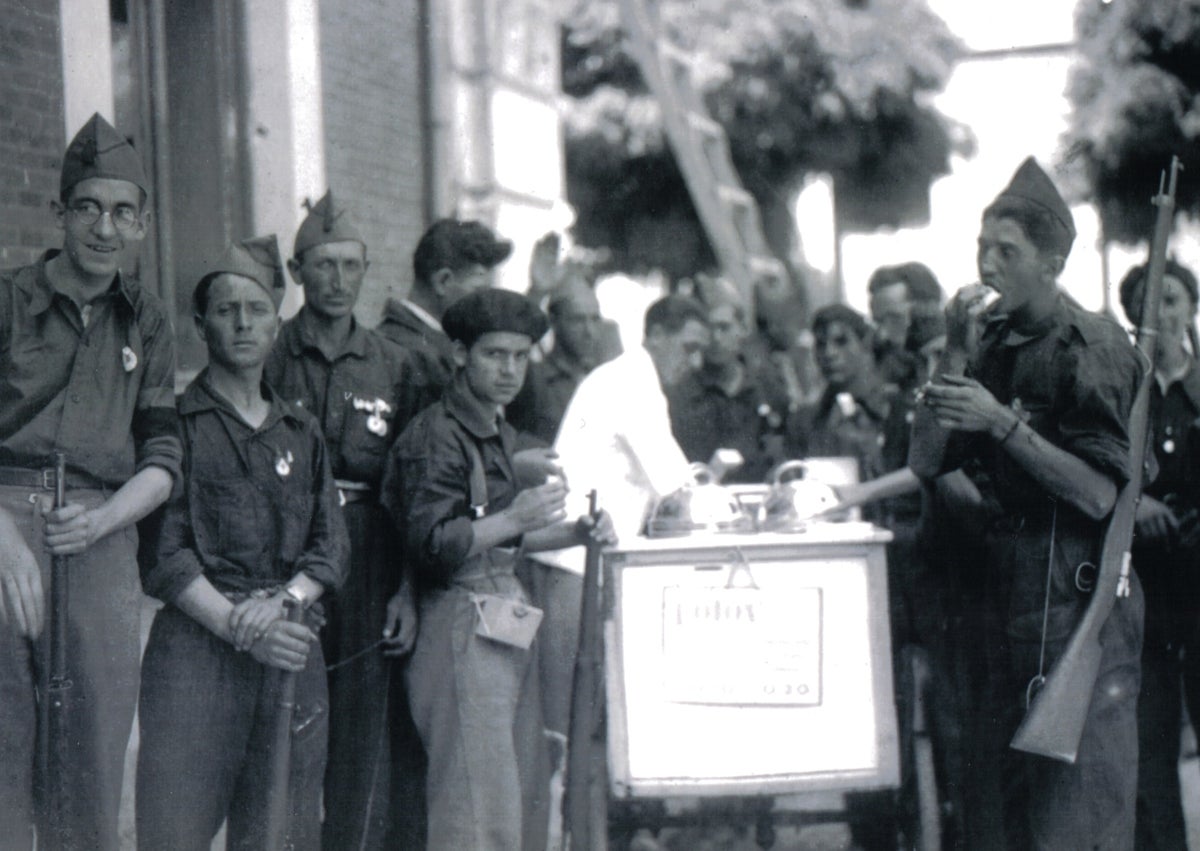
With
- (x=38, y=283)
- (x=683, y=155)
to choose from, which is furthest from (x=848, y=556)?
(x=683, y=155)

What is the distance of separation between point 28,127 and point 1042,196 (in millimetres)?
3528

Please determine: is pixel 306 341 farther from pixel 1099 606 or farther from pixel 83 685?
pixel 1099 606

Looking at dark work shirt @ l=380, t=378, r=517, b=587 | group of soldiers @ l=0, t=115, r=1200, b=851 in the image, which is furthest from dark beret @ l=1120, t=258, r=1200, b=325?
dark work shirt @ l=380, t=378, r=517, b=587

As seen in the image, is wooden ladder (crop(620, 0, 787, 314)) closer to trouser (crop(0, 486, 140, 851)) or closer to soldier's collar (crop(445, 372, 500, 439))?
soldier's collar (crop(445, 372, 500, 439))

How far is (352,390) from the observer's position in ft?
16.4

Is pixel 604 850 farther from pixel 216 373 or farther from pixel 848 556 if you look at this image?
pixel 216 373

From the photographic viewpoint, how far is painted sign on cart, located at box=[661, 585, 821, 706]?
4.54 meters

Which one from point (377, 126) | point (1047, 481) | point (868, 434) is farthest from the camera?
point (377, 126)

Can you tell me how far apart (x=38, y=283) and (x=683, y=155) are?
1196 cm

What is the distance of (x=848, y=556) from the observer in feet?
14.9

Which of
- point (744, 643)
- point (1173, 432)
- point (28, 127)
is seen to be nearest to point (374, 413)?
point (744, 643)

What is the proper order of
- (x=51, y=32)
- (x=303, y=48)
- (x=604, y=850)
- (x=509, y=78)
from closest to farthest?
1. (x=604, y=850)
2. (x=51, y=32)
3. (x=303, y=48)
4. (x=509, y=78)

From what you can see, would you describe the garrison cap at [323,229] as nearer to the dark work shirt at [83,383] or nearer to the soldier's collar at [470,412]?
the soldier's collar at [470,412]

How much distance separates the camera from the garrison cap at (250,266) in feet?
14.2
